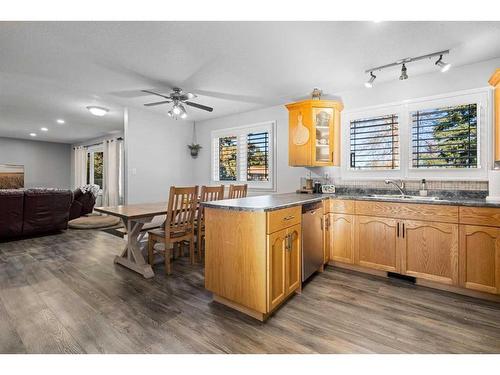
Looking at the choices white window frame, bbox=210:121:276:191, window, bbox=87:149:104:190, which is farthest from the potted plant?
window, bbox=87:149:104:190

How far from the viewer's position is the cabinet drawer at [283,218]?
1.79 metres

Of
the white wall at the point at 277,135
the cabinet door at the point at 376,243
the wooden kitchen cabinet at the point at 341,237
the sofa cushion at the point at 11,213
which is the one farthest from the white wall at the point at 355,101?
the sofa cushion at the point at 11,213

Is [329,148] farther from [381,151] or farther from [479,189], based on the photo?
[479,189]

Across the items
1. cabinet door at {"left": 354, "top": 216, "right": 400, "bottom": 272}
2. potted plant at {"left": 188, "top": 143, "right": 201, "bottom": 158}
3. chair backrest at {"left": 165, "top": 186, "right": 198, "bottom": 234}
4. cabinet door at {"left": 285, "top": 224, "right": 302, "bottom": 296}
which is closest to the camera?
cabinet door at {"left": 285, "top": 224, "right": 302, "bottom": 296}

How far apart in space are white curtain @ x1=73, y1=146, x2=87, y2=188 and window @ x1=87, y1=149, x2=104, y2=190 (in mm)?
220

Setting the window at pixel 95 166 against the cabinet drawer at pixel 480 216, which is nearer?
the cabinet drawer at pixel 480 216

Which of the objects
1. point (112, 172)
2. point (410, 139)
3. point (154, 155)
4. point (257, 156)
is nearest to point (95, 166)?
point (112, 172)

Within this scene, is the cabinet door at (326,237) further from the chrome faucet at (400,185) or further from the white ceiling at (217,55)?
the white ceiling at (217,55)

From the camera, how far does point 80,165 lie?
8734 millimetres

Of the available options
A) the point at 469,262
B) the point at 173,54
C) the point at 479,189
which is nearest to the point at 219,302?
the point at 469,262

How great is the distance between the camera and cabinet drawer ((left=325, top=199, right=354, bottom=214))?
9.17 ft

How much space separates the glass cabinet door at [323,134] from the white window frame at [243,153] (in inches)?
40.4

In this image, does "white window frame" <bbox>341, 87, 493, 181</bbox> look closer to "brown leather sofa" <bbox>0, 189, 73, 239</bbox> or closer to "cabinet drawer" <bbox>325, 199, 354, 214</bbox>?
"cabinet drawer" <bbox>325, 199, 354, 214</bbox>

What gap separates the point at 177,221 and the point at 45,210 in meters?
3.04
